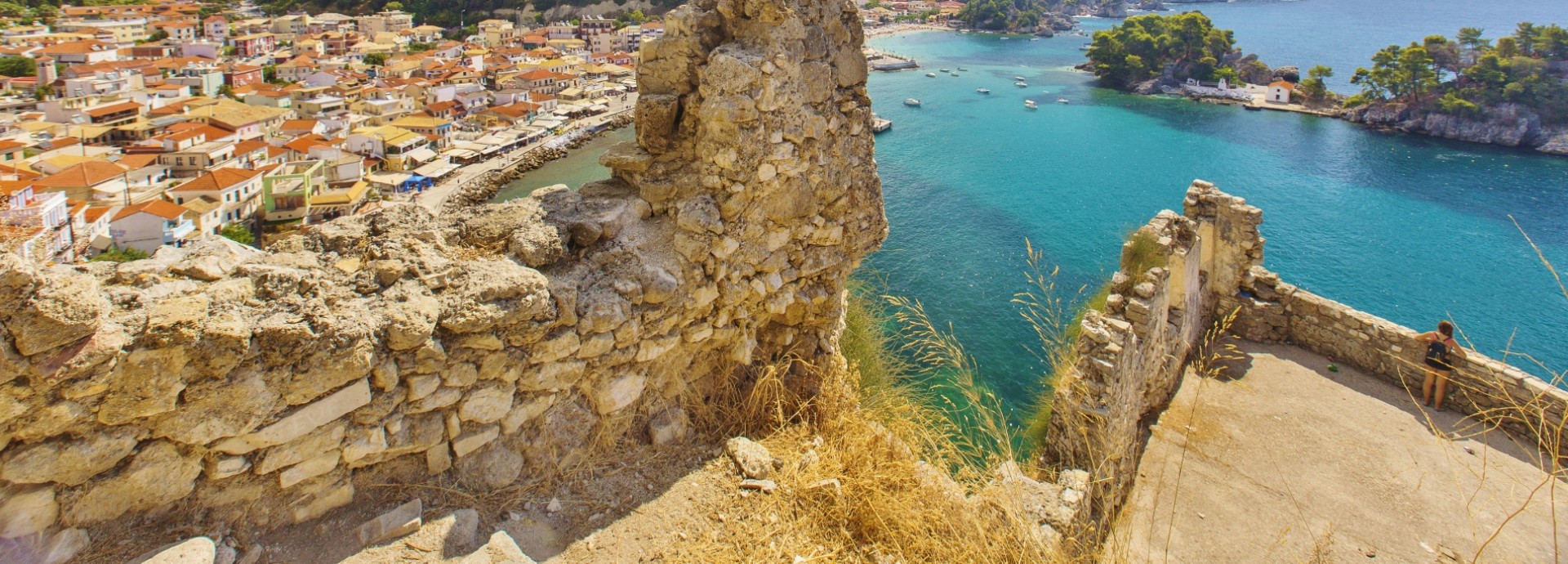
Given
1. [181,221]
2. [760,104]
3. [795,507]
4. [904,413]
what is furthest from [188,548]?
[181,221]

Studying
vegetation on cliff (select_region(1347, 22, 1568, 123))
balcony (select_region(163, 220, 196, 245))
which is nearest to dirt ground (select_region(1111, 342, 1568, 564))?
balcony (select_region(163, 220, 196, 245))

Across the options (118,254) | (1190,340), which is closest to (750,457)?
(1190,340)

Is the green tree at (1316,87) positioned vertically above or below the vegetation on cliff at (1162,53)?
below

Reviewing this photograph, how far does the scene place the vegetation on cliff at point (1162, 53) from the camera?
43.9 meters

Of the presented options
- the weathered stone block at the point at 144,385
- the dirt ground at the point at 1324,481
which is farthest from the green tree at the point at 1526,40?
the weathered stone block at the point at 144,385

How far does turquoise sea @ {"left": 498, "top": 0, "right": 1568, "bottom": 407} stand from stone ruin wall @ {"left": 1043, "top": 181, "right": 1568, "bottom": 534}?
249cm

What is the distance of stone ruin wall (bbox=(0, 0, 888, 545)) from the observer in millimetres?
2336

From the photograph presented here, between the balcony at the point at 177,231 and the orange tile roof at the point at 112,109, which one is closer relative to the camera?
the balcony at the point at 177,231

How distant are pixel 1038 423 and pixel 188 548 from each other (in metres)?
7.19

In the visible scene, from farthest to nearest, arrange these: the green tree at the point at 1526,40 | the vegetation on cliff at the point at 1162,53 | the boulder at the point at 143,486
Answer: the vegetation on cliff at the point at 1162,53 < the green tree at the point at 1526,40 < the boulder at the point at 143,486

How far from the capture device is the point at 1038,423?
8.08 meters

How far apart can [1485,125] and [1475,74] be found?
10.8 ft

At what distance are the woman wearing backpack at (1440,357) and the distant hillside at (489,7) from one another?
75890 millimetres

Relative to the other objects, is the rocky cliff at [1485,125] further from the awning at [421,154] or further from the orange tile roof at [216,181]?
the orange tile roof at [216,181]
